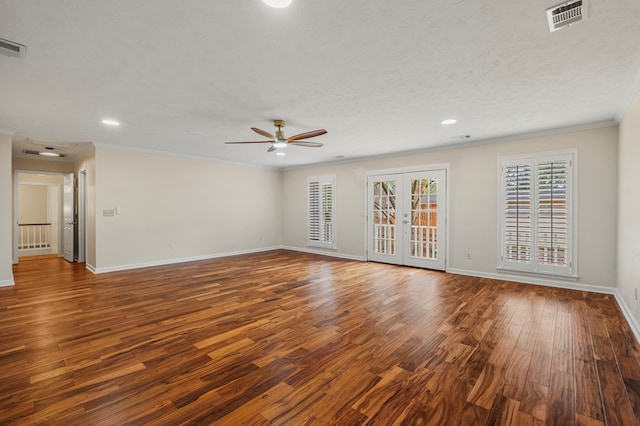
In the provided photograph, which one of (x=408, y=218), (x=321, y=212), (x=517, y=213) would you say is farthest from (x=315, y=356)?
(x=321, y=212)

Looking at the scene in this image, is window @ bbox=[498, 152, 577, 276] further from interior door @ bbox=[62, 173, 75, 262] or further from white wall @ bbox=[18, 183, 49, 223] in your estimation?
white wall @ bbox=[18, 183, 49, 223]

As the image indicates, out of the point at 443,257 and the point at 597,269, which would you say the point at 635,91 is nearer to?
the point at 597,269

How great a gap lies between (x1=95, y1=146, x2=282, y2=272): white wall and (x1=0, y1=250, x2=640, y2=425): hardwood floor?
1.58 metres

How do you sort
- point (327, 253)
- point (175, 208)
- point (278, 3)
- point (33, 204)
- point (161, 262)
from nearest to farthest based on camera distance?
1. point (278, 3)
2. point (161, 262)
3. point (175, 208)
4. point (327, 253)
5. point (33, 204)

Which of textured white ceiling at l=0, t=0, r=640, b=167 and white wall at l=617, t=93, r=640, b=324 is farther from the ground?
textured white ceiling at l=0, t=0, r=640, b=167

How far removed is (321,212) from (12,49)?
628 centimetres

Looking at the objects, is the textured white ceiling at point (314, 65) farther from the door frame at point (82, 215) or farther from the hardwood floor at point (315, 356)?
the hardwood floor at point (315, 356)

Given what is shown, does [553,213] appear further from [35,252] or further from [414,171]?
[35,252]

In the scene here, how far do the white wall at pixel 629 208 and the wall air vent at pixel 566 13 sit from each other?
185cm

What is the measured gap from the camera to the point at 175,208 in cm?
658

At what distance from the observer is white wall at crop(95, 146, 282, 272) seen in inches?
223

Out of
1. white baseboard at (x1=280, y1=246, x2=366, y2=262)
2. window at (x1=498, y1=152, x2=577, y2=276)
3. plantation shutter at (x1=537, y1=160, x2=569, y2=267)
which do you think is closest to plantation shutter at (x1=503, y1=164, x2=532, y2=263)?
window at (x1=498, y1=152, x2=577, y2=276)

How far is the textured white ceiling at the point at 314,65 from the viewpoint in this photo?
187cm

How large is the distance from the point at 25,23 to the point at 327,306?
11.8 feet
